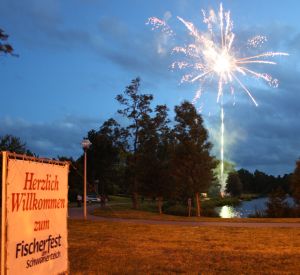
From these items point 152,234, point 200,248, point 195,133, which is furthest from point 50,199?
point 195,133

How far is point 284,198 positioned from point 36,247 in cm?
3220

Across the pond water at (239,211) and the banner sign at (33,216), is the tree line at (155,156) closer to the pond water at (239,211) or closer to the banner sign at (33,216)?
the pond water at (239,211)

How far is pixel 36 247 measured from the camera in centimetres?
762

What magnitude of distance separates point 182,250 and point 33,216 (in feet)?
24.8

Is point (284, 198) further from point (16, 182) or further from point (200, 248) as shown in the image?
point (16, 182)

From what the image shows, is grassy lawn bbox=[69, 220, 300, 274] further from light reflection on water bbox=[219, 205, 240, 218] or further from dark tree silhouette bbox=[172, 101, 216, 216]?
light reflection on water bbox=[219, 205, 240, 218]

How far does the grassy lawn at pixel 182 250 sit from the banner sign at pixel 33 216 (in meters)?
2.82

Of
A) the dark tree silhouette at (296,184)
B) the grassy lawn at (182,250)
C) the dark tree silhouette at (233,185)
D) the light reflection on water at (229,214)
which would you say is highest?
the dark tree silhouette at (233,185)

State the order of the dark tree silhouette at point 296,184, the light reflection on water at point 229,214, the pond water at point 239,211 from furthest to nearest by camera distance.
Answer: the pond water at point 239,211 → the light reflection on water at point 229,214 → the dark tree silhouette at point 296,184

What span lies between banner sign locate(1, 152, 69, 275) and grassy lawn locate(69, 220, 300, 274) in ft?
9.26

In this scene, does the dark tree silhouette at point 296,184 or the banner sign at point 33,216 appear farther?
the dark tree silhouette at point 296,184

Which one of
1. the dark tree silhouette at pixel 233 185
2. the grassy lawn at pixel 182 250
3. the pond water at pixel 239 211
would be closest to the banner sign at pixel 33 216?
the grassy lawn at pixel 182 250

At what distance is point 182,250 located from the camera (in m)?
14.4

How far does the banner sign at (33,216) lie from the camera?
273 inches
